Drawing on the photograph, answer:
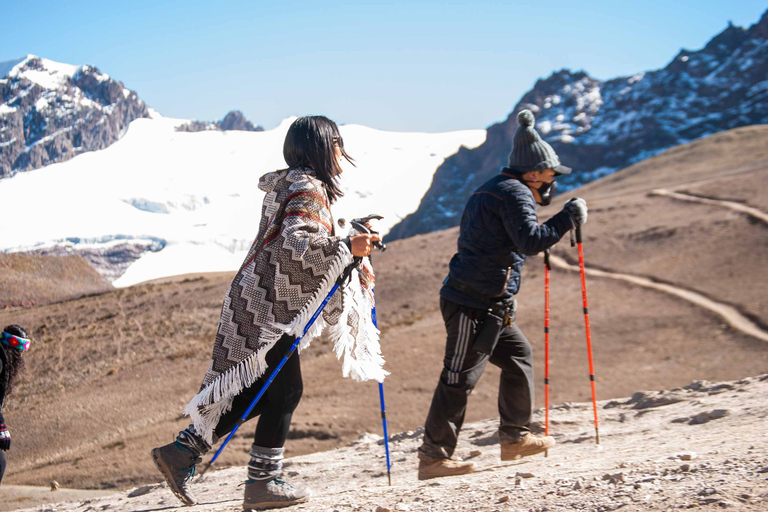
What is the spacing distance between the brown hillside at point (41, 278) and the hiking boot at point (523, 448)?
35.8ft

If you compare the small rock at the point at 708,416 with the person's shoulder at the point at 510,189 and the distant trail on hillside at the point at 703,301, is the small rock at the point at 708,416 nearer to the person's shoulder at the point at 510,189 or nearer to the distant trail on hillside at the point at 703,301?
A: the person's shoulder at the point at 510,189

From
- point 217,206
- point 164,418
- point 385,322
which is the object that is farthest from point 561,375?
point 217,206

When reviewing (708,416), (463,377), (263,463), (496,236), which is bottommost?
(708,416)

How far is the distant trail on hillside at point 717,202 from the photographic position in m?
18.9

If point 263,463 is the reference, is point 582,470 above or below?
below

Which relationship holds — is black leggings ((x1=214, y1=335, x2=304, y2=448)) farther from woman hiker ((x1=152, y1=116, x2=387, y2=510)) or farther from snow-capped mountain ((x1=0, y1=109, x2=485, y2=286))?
snow-capped mountain ((x1=0, y1=109, x2=485, y2=286))

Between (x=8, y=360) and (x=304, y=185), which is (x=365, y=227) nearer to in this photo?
(x=304, y=185)

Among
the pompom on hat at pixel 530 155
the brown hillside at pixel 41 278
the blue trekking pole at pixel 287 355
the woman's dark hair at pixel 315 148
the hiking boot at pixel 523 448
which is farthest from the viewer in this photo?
the brown hillside at pixel 41 278

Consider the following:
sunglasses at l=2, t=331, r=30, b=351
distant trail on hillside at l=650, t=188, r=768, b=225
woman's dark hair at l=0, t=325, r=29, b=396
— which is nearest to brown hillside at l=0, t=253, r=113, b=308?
woman's dark hair at l=0, t=325, r=29, b=396

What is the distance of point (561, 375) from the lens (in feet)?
36.2

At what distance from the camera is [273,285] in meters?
3.80

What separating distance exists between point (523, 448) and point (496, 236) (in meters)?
1.55

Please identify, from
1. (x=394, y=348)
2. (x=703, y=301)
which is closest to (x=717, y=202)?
(x=703, y=301)

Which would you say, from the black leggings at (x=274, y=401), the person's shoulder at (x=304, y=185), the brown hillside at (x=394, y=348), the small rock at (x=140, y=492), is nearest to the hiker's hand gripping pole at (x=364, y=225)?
the person's shoulder at (x=304, y=185)
